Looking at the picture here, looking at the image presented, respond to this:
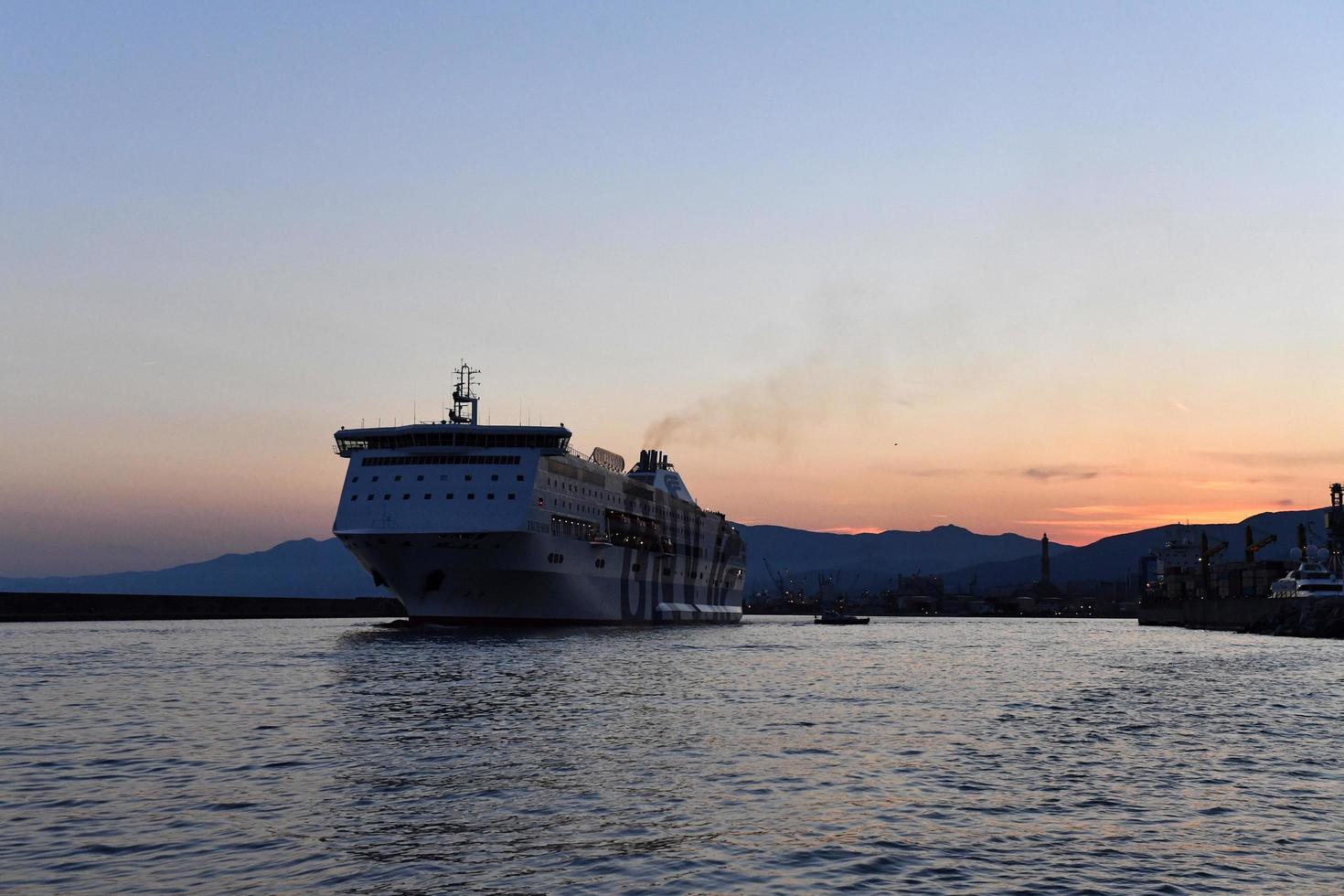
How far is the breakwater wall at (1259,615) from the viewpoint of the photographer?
10962 cm

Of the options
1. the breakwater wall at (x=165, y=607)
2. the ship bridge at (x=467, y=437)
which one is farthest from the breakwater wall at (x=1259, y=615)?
the breakwater wall at (x=165, y=607)

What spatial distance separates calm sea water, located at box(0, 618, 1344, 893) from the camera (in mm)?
15414

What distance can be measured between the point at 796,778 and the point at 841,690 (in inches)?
887

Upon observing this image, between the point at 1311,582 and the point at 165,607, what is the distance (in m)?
132

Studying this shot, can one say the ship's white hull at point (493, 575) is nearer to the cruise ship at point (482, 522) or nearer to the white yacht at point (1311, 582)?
the cruise ship at point (482, 522)

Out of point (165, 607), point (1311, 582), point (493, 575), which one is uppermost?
point (1311, 582)

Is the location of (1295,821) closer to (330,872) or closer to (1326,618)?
(330,872)

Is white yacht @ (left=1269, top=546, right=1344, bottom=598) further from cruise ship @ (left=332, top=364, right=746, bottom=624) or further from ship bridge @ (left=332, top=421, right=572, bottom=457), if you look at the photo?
ship bridge @ (left=332, top=421, right=572, bottom=457)

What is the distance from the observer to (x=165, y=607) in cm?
13062

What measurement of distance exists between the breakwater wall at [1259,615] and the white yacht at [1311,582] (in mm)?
2008

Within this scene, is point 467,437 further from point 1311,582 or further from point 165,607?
point 1311,582

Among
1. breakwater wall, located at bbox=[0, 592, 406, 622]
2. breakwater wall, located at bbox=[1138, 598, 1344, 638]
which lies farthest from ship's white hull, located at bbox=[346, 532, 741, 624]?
breakwater wall, located at bbox=[1138, 598, 1344, 638]

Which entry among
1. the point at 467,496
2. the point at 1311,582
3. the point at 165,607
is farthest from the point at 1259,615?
the point at 165,607

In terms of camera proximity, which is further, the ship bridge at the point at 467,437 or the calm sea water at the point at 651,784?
the ship bridge at the point at 467,437
